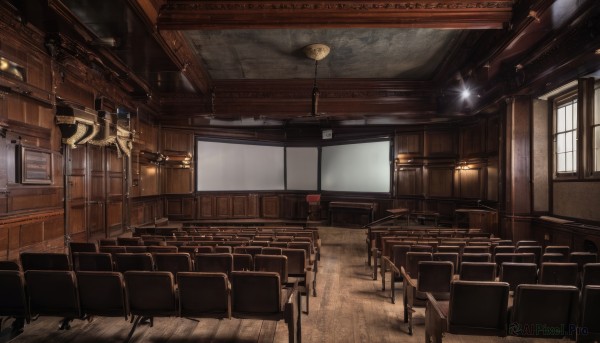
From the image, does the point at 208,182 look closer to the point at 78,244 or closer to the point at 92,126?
the point at 92,126

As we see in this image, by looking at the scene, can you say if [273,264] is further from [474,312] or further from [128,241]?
[128,241]

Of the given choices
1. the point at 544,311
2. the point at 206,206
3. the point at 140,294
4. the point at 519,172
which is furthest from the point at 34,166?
the point at 519,172

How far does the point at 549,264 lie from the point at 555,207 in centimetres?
411

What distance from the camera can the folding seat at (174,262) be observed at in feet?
11.2

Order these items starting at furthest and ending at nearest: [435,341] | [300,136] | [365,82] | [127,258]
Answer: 1. [300,136]
2. [365,82]
3. [127,258]
4. [435,341]

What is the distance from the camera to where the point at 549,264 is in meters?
3.06

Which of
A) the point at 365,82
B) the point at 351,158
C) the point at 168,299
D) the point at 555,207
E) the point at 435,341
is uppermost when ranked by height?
the point at 365,82

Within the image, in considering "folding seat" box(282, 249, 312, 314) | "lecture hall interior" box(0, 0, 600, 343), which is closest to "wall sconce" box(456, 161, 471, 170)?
"lecture hall interior" box(0, 0, 600, 343)

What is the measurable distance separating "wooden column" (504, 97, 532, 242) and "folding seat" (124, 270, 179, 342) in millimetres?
6571

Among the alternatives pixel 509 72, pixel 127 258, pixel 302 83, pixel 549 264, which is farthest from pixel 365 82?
pixel 127 258

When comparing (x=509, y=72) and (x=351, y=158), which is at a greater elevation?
(x=509, y=72)

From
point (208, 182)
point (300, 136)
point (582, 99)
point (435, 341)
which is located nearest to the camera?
point (435, 341)

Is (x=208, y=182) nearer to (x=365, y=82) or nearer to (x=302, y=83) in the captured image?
(x=302, y=83)

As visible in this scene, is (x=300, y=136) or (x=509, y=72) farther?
(x=300, y=136)
